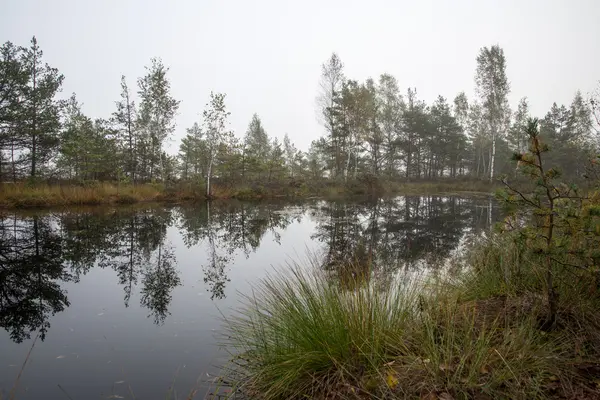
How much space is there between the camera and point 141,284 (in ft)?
19.9

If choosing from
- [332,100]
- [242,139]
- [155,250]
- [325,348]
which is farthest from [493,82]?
[325,348]

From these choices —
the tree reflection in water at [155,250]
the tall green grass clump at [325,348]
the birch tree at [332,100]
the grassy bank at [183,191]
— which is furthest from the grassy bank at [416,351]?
the birch tree at [332,100]

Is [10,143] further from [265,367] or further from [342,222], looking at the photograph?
[265,367]

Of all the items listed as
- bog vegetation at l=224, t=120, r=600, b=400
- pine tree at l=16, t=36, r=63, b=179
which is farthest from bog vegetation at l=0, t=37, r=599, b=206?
bog vegetation at l=224, t=120, r=600, b=400

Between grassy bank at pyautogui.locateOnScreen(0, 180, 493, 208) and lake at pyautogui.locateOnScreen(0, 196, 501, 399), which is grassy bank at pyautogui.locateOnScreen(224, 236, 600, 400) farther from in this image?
grassy bank at pyautogui.locateOnScreen(0, 180, 493, 208)

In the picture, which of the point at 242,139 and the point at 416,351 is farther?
the point at 242,139

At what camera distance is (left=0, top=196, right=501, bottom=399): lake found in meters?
3.22

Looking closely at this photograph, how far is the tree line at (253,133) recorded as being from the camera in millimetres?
19891

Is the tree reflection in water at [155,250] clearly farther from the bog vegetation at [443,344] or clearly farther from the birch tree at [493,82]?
the birch tree at [493,82]

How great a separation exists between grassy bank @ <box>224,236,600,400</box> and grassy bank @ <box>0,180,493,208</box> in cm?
2004

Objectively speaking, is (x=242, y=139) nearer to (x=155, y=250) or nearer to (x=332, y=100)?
(x=332, y=100)

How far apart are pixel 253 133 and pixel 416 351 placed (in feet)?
159

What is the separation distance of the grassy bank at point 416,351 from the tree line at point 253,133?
405cm

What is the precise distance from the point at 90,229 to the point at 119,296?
7.21 metres
